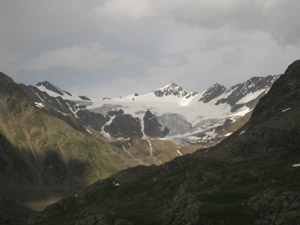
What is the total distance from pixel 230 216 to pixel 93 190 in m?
125

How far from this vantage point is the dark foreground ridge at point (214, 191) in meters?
71.3

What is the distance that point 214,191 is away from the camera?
10950 centimetres

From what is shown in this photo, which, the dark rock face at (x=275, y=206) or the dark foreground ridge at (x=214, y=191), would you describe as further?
the dark foreground ridge at (x=214, y=191)

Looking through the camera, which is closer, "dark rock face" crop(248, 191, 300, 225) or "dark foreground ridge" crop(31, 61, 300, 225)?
"dark rock face" crop(248, 191, 300, 225)

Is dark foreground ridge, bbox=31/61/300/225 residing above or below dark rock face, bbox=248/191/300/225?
above

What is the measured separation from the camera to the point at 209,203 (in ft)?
276

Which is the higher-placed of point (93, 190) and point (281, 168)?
point (93, 190)

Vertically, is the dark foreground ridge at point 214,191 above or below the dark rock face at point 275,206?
above

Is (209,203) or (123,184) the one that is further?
(123,184)

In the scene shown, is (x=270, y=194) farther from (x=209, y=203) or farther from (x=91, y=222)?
(x=91, y=222)

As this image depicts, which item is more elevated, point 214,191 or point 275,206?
point 214,191

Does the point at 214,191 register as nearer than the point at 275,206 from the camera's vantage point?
No

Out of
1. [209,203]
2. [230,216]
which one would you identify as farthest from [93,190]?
[230,216]

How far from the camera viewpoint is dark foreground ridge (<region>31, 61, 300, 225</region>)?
71.3 meters
